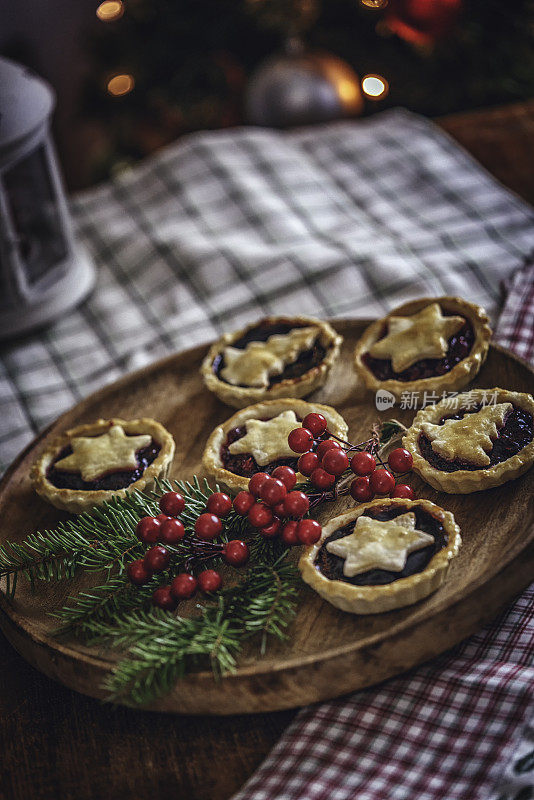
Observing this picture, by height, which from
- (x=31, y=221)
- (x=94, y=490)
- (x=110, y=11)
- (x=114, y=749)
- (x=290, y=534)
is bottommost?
(x=114, y=749)

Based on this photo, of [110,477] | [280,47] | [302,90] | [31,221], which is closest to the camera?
[110,477]

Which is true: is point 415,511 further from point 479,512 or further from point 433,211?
point 433,211

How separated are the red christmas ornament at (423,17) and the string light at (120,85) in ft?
5.73

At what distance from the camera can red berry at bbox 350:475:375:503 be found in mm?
1906

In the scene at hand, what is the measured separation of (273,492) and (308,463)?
0.17 meters

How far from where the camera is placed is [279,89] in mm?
4078

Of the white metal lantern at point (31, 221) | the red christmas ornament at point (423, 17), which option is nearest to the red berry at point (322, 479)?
the white metal lantern at point (31, 221)

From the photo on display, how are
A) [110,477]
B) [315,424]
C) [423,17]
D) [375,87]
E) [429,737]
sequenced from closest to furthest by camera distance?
[429,737]
[315,424]
[110,477]
[423,17]
[375,87]

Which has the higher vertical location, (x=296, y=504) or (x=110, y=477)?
(x=296, y=504)

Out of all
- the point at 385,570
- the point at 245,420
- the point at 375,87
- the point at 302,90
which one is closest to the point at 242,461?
the point at 245,420

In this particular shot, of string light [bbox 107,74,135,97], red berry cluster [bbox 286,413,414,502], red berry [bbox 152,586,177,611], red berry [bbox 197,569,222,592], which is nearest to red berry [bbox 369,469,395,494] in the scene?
red berry cluster [bbox 286,413,414,502]

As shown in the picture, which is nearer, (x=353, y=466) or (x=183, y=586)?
(x=183, y=586)

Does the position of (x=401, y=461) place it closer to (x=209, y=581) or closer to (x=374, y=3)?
(x=209, y=581)

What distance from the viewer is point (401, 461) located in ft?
6.35
